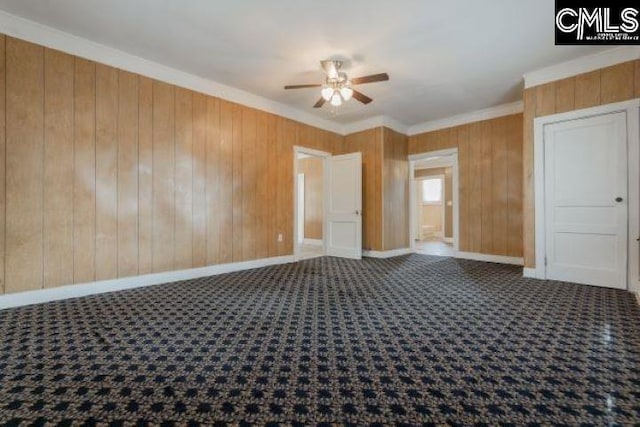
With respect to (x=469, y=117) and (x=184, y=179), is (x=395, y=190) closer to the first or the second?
(x=469, y=117)

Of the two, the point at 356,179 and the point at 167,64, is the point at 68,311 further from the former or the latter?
the point at 356,179

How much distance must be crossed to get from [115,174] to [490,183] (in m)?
6.12

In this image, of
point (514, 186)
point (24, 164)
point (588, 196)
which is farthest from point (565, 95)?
point (24, 164)

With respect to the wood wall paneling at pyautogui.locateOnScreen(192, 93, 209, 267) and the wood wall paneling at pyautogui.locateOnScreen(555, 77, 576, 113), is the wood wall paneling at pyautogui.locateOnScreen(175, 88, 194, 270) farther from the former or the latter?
the wood wall paneling at pyautogui.locateOnScreen(555, 77, 576, 113)

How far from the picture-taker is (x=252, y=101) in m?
5.00

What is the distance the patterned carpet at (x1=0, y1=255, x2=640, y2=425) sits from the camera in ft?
4.56

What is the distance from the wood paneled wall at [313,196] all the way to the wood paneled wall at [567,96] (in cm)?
501

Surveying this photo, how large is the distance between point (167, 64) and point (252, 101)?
137 cm

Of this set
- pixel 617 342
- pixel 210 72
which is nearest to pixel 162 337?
pixel 617 342

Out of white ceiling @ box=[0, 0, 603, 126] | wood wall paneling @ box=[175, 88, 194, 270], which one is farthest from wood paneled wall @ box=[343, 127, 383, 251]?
wood wall paneling @ box=[175, 88, 194, 270]

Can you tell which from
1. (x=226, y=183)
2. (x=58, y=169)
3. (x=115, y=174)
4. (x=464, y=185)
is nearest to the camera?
(x=58, y=169)

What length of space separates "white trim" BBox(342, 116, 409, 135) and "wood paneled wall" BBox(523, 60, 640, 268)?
2473mm

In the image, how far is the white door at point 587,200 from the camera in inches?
141

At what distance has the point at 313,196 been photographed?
856cm
